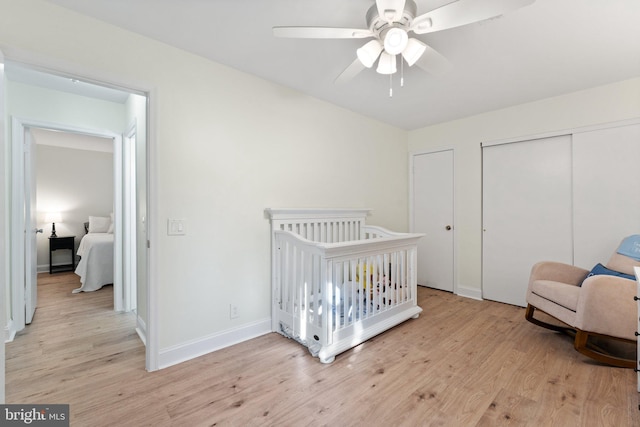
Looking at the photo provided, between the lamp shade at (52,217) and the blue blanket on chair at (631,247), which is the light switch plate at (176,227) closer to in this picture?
the blue blanket on chair at (631,247)

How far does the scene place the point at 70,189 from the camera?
5027mm

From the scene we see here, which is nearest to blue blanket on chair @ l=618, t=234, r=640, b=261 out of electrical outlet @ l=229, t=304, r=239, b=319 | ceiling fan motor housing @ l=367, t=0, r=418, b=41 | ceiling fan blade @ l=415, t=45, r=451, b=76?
ceiling fan blade @ l=415, t=45, r=451, b=76

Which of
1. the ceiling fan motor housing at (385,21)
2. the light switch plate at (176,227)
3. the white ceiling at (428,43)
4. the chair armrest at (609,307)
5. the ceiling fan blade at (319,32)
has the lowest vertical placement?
the chair armrest at (609,307)

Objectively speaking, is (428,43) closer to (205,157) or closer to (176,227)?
(205,157)

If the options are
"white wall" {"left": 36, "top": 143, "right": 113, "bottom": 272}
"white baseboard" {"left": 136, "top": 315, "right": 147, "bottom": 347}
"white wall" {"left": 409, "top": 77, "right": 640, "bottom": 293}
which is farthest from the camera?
"white wall" {"left": 36, "top": 143, "right": 113, "bottom": 272}

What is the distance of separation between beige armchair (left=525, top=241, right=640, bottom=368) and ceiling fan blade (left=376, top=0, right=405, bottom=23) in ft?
6.98

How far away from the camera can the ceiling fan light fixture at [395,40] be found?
140 cm

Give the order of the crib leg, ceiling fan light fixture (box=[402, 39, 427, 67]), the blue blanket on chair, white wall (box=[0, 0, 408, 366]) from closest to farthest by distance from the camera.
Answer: ceiling fan light fixture (box=[402, 39, 427, 67]) < white wall (box=[0, 0, 408, 366]) < the crib leg < the blue blanket on chair

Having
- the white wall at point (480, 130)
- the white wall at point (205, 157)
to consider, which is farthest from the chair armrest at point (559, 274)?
the white wall at point (205, 157)

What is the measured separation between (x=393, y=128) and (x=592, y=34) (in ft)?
7.08

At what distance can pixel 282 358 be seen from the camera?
2014mm

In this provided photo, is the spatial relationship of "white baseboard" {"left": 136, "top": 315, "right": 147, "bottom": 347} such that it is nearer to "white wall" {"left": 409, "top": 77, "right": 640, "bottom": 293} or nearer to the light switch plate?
the light switch plate

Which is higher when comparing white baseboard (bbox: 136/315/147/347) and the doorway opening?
the doorway opening

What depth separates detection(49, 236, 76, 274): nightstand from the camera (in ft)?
15.1
